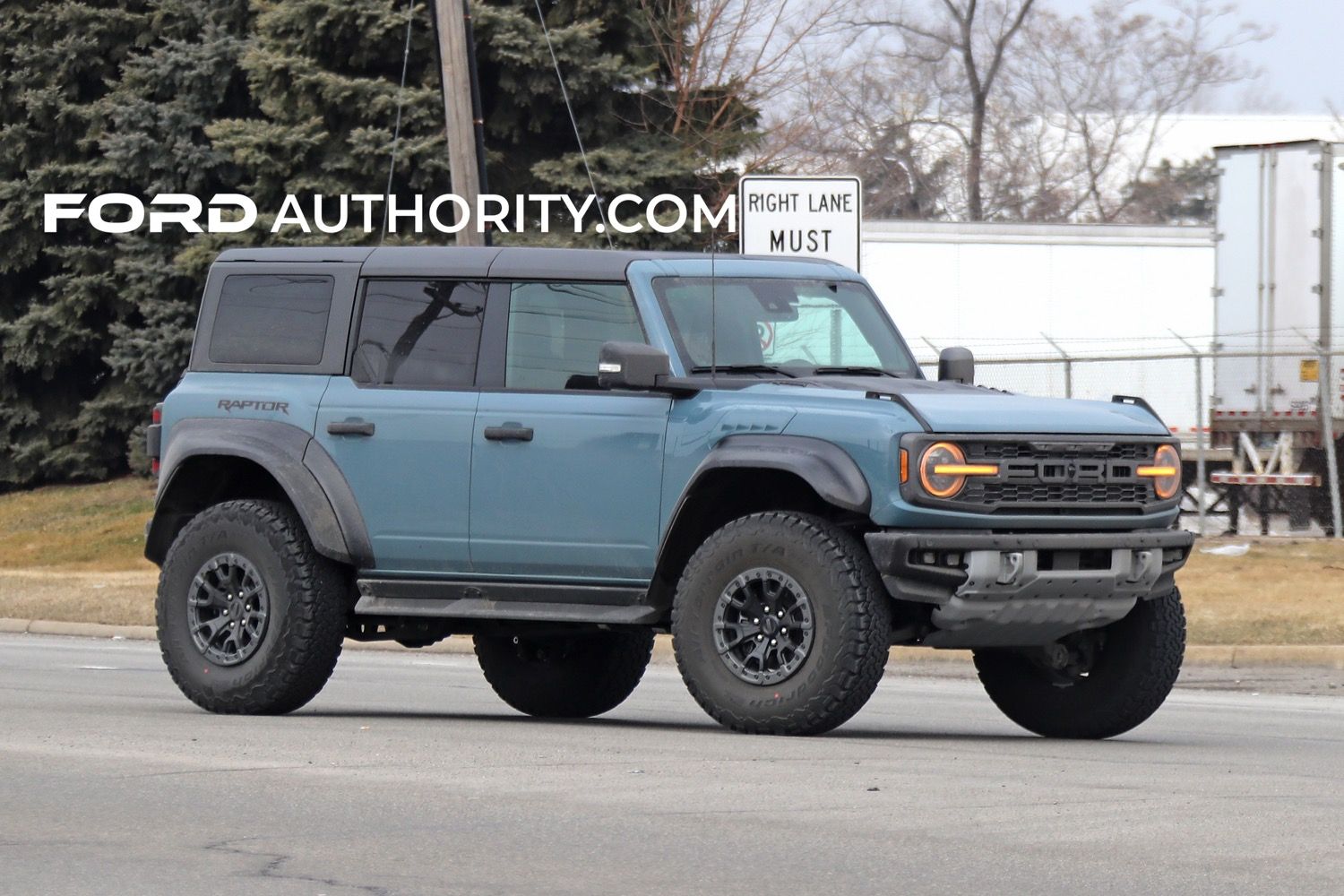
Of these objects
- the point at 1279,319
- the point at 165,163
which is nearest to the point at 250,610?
the point at 1279,319

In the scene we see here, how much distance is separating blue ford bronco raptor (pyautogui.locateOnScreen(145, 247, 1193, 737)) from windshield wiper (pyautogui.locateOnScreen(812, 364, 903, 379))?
22 mm

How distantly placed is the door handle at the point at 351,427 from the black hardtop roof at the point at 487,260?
0.76 meters

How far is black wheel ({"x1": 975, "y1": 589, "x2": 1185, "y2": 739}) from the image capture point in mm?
10320

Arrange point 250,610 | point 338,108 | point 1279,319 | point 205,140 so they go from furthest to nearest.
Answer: point 205,140 → point 338,108 → point 1279,319 → point 250,610

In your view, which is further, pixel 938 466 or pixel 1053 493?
pixel 1053 493

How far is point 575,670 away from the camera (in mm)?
11711

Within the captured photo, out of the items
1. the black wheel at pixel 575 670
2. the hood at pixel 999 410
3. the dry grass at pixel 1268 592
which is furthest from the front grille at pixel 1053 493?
the dry grass at pixel 1268 592

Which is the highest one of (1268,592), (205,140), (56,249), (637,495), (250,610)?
(205,140)

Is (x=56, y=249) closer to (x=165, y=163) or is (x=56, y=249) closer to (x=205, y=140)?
(x=165, y=163)

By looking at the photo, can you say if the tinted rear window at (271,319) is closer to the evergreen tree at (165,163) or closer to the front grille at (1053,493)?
the front grille at (1053,493)

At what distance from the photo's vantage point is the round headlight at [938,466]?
930cm

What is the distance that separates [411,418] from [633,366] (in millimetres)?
1381

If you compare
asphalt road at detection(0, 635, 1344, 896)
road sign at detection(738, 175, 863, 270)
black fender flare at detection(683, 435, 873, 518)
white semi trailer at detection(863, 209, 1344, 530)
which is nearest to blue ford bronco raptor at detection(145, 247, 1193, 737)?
black fender flare at detection(683, 435, 873, 518)

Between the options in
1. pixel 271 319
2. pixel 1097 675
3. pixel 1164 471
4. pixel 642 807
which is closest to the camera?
pixel 642 807
